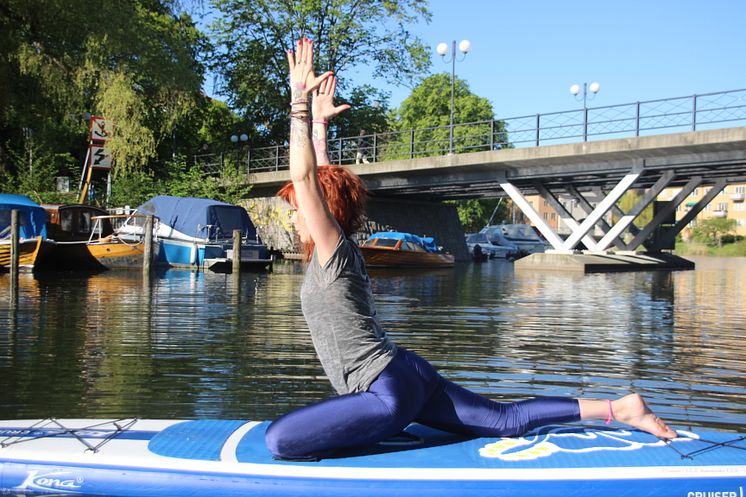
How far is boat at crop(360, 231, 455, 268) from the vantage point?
31989 millimetres

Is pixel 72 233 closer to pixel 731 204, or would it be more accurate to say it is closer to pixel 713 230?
pixel 713 230

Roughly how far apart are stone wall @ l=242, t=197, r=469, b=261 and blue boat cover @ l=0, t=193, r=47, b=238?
16.4 metres

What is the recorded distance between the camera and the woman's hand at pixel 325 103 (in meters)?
3.95

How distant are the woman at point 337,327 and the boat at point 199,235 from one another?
23.5m

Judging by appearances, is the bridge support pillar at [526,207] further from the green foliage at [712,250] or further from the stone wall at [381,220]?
the green foliage at [712,250]

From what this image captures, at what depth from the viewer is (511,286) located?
72.5ft

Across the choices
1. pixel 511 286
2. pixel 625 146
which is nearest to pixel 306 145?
pixel 511 286

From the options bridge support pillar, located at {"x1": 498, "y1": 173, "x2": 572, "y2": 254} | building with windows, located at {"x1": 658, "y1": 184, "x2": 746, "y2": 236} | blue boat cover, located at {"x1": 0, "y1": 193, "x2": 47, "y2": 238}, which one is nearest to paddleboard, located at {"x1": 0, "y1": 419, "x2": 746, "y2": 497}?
blue boat cover, located at {"x1": 0, "y1": 193, "x2": 47, "y2": 238}

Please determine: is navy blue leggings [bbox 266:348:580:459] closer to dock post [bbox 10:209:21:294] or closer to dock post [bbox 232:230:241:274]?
dock post [bbox 10:209:21:294]

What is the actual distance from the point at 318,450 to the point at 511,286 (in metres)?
19.0

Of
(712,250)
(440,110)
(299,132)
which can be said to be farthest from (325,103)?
(712,250)

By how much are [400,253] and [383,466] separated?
28978 millimetres

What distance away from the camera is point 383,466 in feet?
11.7

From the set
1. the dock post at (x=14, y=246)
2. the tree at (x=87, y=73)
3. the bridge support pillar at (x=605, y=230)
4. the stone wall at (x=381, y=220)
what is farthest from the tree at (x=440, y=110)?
the dock post at (x=14, y=246)
